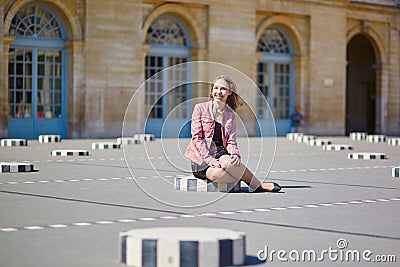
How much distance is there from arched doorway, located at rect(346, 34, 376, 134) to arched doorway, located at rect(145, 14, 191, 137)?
47.2 ft

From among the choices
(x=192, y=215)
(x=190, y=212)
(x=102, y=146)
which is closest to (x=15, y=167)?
(x=190, y=212)

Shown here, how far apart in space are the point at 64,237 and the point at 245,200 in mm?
3855

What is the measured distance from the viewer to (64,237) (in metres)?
7.81

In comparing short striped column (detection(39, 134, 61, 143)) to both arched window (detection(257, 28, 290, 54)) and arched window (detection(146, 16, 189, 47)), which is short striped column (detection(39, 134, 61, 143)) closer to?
arched window (detection(146, 16, 189, 47))

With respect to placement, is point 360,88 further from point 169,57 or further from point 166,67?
point 166,67

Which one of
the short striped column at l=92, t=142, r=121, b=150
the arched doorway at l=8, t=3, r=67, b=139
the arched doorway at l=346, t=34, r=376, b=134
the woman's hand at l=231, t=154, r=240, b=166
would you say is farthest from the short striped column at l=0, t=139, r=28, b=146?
the arched doorway at l=346, t=34, r=376, b=134

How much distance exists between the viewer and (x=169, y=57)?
36.0 meters

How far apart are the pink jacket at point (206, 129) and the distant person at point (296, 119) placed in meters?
28.1

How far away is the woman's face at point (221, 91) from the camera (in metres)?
11.6

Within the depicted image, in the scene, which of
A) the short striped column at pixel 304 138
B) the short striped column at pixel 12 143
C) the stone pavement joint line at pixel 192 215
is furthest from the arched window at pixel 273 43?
the stone pavement joint line at pixel 192 215

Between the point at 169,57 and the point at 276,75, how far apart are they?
20.8 feet

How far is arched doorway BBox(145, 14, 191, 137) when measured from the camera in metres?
35.6

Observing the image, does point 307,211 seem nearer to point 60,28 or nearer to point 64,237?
point 64,237

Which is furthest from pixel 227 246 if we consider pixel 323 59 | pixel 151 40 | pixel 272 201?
pixel 323 59
